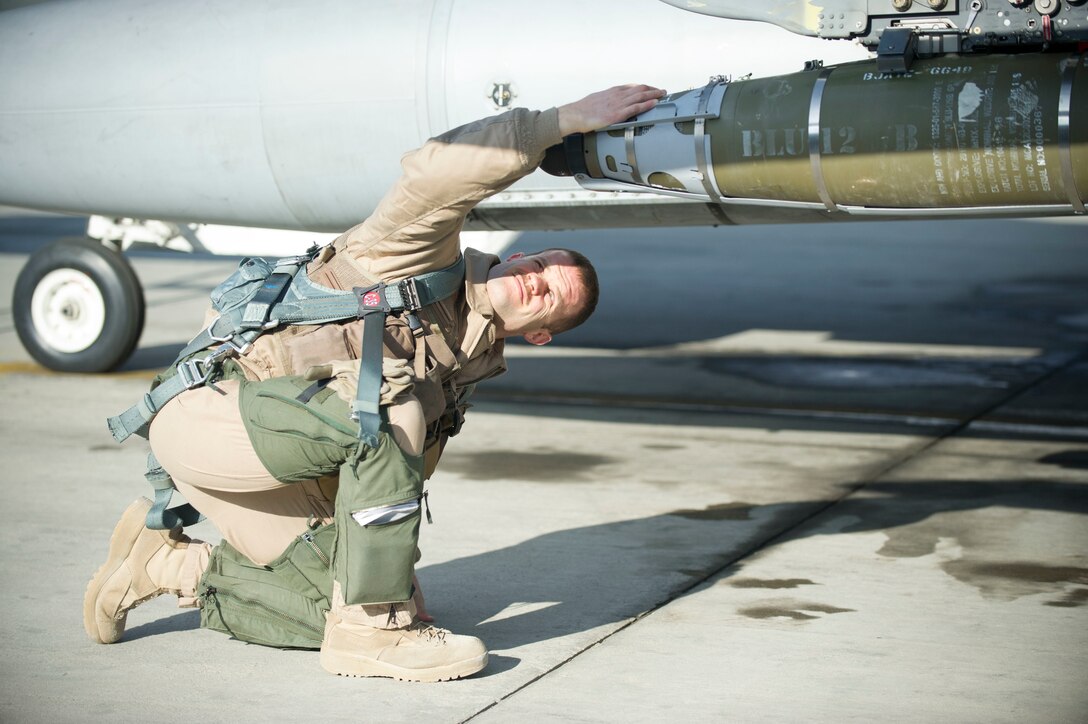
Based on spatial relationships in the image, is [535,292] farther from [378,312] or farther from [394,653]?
[394,653]

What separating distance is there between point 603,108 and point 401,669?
192cm

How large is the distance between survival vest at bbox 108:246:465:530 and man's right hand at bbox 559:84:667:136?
1.97 ft

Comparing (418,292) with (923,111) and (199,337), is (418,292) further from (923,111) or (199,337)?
(923,111)

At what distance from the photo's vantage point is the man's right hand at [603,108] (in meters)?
4.42

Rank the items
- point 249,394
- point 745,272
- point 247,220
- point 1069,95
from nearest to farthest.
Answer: point 249,394 < point 1069,95 < point 247,220 < point 745,272

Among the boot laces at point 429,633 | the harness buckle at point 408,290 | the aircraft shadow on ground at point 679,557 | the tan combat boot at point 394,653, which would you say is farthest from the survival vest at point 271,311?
the aircraft shadow on ground at point 679,557

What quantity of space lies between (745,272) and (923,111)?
10099 millimetres

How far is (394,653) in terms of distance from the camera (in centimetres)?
438

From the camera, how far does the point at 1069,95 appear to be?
485cm

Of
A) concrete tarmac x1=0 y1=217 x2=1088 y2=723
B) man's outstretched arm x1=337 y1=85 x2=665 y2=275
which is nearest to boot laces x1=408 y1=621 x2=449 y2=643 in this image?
concrete tarmac x1=0 y1=217 x2=1088 y2=723

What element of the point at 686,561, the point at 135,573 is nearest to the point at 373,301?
the point at 135,573

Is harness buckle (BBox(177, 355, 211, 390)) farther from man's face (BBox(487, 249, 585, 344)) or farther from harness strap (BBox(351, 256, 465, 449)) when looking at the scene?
man's face (BBox(487, 249, 585, 344))

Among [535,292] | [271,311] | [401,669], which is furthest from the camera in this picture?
[535,292]

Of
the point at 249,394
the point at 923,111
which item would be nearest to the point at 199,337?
the point at 249,394
